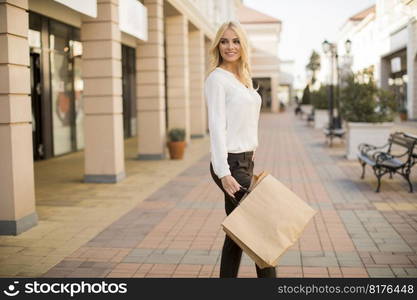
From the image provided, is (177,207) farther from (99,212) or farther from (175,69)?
(175,69)

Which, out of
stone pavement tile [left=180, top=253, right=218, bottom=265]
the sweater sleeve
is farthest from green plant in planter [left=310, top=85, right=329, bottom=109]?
the sweater sleeve

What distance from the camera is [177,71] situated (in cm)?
1744

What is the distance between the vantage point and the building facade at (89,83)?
6.46 metres

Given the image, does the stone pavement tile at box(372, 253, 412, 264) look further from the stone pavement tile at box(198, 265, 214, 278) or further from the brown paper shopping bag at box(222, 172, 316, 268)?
the brown paper shopping bag at box(222, 172, 316, 268)

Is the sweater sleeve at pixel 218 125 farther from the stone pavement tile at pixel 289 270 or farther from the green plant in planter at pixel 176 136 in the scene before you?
the green plant in planter at pixel 176 136

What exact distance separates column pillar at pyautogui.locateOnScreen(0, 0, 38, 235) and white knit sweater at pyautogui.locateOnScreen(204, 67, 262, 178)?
3.54 m

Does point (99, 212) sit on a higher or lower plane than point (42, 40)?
lower

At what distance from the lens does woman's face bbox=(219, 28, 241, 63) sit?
366cm

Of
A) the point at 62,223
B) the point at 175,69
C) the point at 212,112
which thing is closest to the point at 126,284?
the point at 212,112

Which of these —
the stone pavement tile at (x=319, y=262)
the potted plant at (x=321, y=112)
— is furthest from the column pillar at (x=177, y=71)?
the stone pavement tile at (x=319, y=262)

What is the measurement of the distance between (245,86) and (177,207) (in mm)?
4481

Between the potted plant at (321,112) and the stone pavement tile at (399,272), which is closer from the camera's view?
the stone pavement tile at (399,272)

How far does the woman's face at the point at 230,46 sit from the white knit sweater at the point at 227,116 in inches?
4.2

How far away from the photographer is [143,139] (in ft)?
46.0
